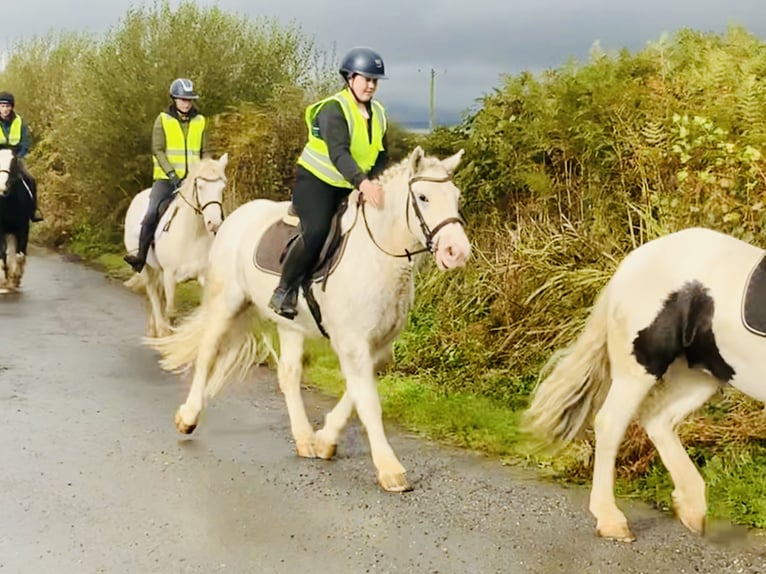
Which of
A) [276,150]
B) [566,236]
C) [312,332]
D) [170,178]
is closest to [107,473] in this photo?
[312,332]

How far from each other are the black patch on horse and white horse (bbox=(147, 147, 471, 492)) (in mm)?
1196

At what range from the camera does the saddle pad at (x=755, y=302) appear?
5.42 meters

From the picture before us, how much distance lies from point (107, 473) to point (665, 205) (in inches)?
194

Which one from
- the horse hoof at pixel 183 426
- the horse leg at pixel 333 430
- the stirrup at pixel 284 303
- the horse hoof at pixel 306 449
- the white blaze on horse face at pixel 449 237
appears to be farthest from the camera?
the horse hoof at pixel 183 426

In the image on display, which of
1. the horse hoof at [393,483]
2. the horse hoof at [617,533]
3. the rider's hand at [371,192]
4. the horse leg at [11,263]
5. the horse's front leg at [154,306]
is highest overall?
the rider's hand at [371,192]

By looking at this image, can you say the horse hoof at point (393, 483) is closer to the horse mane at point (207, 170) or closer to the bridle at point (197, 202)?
the bridle at point (197, 202)

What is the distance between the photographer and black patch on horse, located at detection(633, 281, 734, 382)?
18.6 feet

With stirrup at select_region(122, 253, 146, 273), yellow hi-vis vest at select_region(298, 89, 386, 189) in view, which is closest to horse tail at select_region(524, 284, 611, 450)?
yellow hi-vis vest at select_region(298, 89, 386, 189)

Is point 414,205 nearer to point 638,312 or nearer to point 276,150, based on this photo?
point 638,312

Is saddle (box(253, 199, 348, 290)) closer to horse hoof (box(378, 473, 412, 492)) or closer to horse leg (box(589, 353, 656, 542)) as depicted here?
horse hoof (box(378, 473, 412, 492))

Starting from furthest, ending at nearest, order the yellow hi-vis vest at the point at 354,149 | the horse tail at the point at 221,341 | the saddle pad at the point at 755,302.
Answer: the horse tail at the point at 221,341
the yellow hi-vis vest at the point at 354,149
the saddle pad at the point at 755,302

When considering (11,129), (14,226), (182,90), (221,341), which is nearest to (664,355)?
(221,341)

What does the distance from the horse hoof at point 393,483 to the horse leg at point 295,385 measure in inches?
41.1

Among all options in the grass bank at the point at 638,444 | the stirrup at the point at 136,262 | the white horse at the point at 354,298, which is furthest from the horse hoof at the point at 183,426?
the stirrup at the point at 136,262
